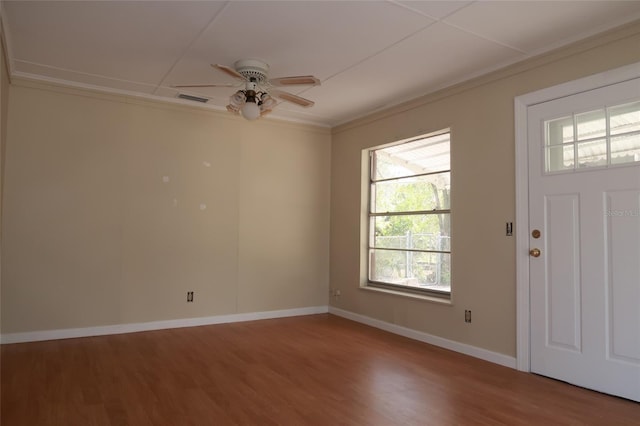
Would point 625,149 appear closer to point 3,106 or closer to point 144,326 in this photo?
point 144,326

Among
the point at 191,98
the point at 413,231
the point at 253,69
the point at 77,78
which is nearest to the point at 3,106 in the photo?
the point at 77,78

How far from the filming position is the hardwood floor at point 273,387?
260cm

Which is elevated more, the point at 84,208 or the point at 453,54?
the point at 453,54

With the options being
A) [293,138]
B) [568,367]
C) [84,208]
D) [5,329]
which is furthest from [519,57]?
[5,329]

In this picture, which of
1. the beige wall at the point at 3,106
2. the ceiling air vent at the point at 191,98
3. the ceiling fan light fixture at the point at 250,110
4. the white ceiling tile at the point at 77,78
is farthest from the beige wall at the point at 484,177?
the beige wall at the point at 3,106

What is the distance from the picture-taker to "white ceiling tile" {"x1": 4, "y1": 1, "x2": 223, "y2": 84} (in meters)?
2.97

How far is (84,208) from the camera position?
177 inches

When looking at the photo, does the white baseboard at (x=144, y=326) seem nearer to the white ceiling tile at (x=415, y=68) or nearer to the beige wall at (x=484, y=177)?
the beige wall at (x=484, y=177)

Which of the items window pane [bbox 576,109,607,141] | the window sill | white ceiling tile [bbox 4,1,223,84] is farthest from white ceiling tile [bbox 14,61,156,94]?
window pane [bbox 576,109,607,141]

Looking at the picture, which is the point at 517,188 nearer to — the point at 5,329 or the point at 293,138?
the point at 293,138

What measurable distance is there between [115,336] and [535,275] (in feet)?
13.6

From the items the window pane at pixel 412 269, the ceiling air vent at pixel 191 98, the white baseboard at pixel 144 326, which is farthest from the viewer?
the ceiling air vent at pixel 191 98

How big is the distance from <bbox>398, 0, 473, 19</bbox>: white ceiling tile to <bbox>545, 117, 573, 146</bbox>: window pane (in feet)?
4.30

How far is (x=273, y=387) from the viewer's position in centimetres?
309
